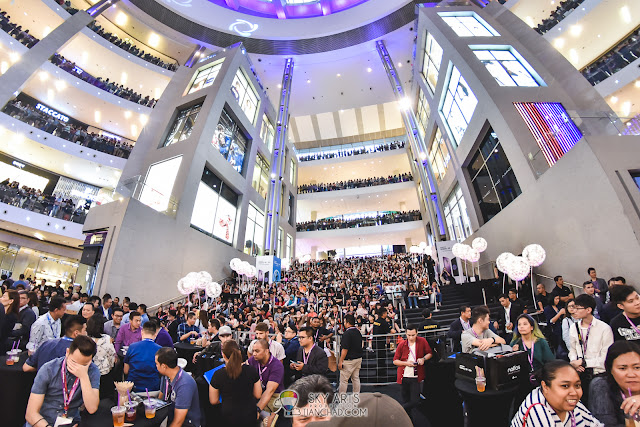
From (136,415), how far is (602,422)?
12.1ft

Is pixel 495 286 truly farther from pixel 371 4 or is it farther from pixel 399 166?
pixel 399 166

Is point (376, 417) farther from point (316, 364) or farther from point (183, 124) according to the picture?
point (183, 124)

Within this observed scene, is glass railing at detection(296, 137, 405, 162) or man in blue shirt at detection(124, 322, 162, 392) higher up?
glass railing at detection(296, 137, 405, 162)

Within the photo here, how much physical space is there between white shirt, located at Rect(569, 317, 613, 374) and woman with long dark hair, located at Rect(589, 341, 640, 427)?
1.11 meters

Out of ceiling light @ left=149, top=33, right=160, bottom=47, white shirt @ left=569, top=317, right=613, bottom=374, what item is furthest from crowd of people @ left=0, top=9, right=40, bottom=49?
white shirt @ left=569, top=317, right=613, bottom=374

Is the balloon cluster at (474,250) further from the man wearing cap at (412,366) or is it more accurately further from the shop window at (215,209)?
the shop window at (215,209)

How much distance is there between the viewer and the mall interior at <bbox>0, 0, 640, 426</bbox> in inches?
399

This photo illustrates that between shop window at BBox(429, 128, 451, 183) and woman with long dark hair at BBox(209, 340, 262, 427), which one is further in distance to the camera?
shop window at BBox(429, 128, 451, 183)

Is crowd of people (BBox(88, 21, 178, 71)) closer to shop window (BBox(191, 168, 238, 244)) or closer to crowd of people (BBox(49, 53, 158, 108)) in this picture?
crowd of people (BBox(49, 53, 158, 108))

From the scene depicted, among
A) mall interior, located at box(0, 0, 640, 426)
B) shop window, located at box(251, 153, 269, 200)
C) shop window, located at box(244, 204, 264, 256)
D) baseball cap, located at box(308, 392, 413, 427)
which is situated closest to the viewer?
baseball cap, located at box(308, 392, 413, 427)

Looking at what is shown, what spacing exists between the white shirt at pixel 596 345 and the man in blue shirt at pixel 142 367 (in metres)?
4.71

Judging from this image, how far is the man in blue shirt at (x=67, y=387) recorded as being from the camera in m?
2.66

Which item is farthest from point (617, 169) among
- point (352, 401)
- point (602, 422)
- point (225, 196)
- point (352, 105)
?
point (352, 105)

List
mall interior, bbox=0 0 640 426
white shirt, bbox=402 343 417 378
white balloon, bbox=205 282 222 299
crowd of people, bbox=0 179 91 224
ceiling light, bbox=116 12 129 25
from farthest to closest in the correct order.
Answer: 1. ceiling light, bbox=116 12 129 25
2. crowd of people, bbox=0 179 91 224
3. white balloon, bbox=205 282 222 299
4. mall interior, bbox=0 0 640 426
5. white shirt, bbox=402 343 417 378
